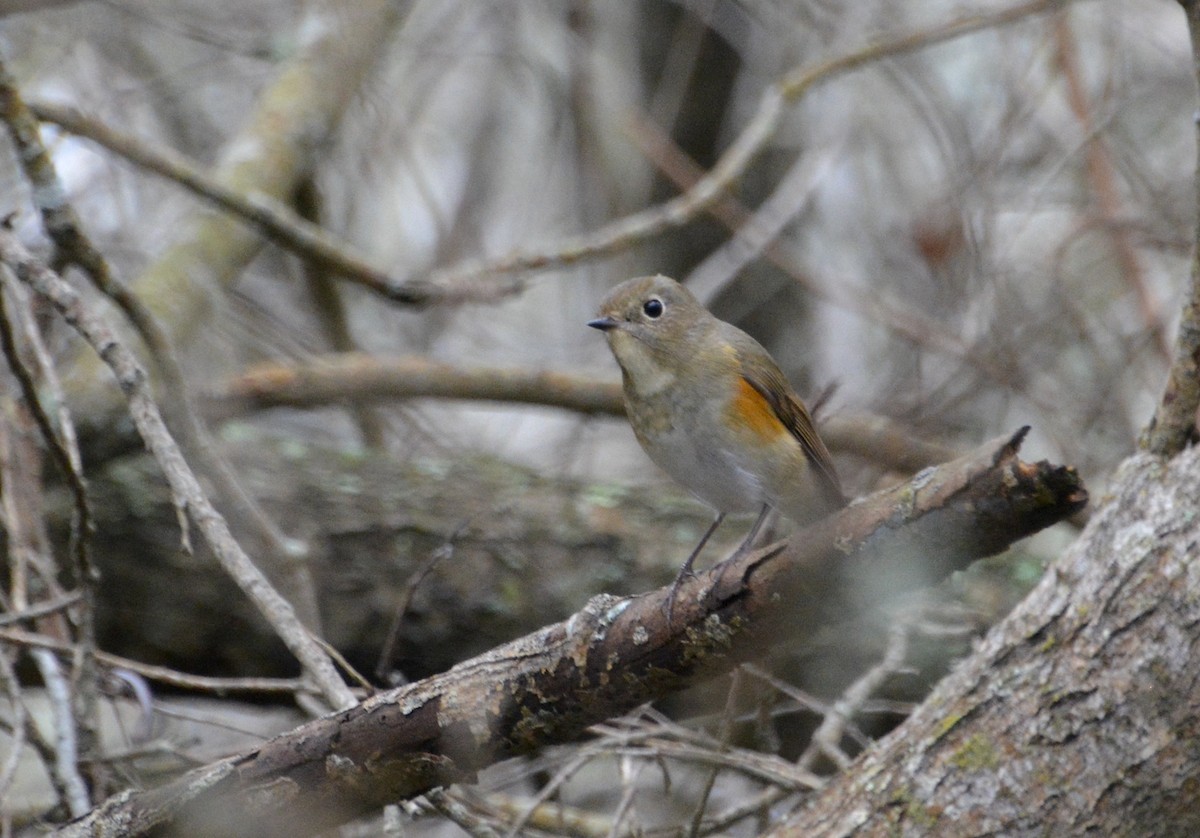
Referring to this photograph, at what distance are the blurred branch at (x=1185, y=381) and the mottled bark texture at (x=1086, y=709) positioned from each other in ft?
0.18

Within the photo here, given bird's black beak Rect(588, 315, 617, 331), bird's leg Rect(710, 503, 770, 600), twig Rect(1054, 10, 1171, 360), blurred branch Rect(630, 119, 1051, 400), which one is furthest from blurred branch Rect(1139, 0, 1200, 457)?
twig Rect(1054, 10, 1171, 360)

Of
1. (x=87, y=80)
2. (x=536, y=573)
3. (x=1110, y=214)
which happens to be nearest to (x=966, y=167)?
(x=1110, y=214)

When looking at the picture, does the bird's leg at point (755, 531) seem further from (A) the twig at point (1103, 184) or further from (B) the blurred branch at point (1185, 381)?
(A) the twig at point (1103, 184)

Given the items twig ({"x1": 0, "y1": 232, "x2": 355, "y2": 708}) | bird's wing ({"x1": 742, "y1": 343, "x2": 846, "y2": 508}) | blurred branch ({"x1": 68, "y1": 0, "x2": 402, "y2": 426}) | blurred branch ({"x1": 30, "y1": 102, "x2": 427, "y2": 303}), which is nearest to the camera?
twig ({"x1": 0, "y1": 232, "x2": 355, "y2": 708})

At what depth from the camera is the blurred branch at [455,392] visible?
4.67 m

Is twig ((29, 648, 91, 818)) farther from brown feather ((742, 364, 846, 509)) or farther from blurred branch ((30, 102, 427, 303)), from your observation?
blurred branch ((30, 102, 427, 303))

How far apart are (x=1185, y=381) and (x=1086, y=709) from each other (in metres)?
0.71

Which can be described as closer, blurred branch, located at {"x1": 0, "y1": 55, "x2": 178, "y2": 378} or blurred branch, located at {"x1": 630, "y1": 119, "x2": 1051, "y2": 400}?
blurred branch, located at {"x1": 0, "y1": 55, "x2": 178, "y2": 378}

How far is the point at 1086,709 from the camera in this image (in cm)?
227

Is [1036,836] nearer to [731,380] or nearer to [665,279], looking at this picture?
[731,380]

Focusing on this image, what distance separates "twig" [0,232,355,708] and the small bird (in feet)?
2.86

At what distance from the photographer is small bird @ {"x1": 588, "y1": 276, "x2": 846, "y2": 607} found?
303 centimetres

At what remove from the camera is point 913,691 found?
4.54m

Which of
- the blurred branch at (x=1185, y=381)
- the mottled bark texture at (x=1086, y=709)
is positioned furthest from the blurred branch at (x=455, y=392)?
the mottled bark texture at (x=1086, y=709)
